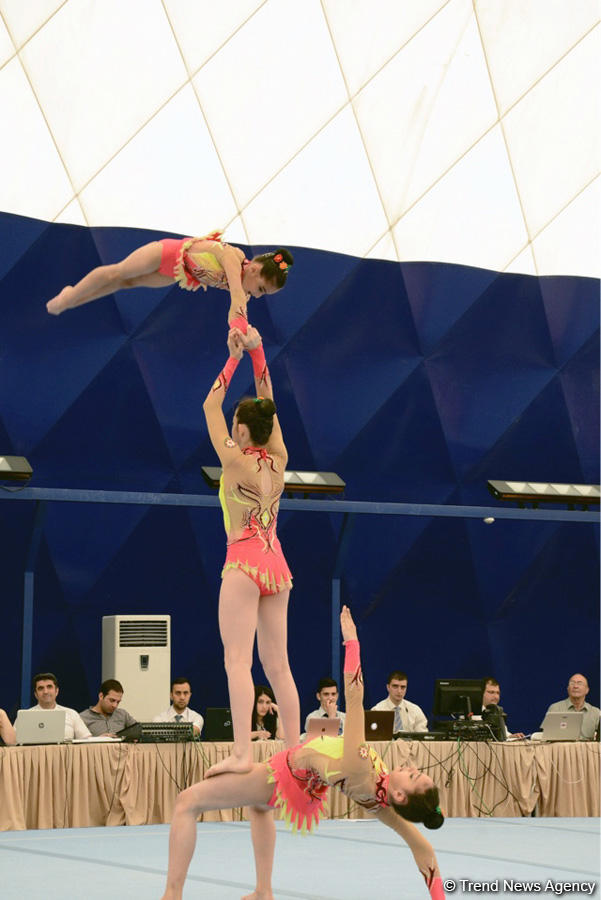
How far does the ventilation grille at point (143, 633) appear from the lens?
11961 mm

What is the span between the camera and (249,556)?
18.7 ft

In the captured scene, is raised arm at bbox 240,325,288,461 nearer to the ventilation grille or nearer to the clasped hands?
the clasped hands

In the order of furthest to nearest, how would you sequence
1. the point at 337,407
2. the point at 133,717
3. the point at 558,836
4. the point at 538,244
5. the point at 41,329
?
the point at 538,244
the point at 337,407
the point at 41,329
the point at 133,717
the point at 558,836

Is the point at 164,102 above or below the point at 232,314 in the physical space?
above

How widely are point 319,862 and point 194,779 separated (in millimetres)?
2410

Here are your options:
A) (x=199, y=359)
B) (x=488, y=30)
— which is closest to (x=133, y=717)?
(x=199, y=359)

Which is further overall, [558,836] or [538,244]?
[538,244]

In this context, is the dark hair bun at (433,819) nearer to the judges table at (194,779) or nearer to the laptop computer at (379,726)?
the judges table at (194,779)

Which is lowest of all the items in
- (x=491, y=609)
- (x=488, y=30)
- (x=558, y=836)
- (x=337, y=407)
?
(x=558, y=836)

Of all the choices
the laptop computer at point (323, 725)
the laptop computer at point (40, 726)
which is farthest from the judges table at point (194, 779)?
the laptop computer at point (323, 725)

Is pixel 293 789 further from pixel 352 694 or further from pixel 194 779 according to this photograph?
pixel 194 779

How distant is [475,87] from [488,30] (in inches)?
25.9

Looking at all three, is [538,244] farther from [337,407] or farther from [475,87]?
[337,407]

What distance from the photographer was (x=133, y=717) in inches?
452
